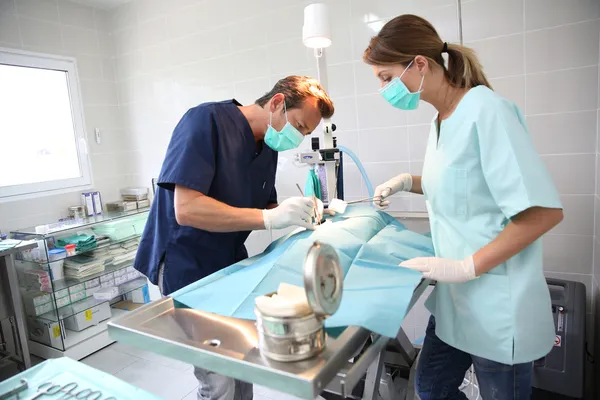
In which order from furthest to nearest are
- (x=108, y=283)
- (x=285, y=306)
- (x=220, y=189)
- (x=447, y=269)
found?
(x=108, y=283) < (x=220, y=189) < (x=447, y=269) < (x=285, y=306)

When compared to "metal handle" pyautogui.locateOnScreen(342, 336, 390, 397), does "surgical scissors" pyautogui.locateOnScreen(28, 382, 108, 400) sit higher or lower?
lower

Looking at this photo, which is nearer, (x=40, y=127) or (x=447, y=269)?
(x=447, y=269)

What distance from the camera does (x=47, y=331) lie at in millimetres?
2807

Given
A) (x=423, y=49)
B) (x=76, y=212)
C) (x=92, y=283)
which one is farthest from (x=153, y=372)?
(x=423, y=49)

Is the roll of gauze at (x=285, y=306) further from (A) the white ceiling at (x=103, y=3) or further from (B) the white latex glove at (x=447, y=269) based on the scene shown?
(A) the white ceiling at (x=103, y=3)

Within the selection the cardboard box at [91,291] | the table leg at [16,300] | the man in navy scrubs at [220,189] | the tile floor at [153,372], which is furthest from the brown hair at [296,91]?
the cardboard box at [91,291]

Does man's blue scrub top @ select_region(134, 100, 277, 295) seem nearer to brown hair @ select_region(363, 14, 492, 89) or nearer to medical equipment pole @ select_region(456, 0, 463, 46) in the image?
brown hair @ select_region(363, 14, 492, 89)

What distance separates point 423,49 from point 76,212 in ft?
9.79

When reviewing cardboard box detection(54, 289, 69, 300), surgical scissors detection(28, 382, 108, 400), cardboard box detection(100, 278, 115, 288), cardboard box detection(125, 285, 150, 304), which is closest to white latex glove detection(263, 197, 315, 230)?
surgical scissors detection(28, 382, 108, 400)

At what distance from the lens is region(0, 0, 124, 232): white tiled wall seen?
2928 millimetres

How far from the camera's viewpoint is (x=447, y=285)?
125cm

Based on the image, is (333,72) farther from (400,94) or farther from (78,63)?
(78,63)

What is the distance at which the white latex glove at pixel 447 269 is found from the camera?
1086mm

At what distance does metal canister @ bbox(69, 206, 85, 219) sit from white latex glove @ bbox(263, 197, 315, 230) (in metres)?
2.45
